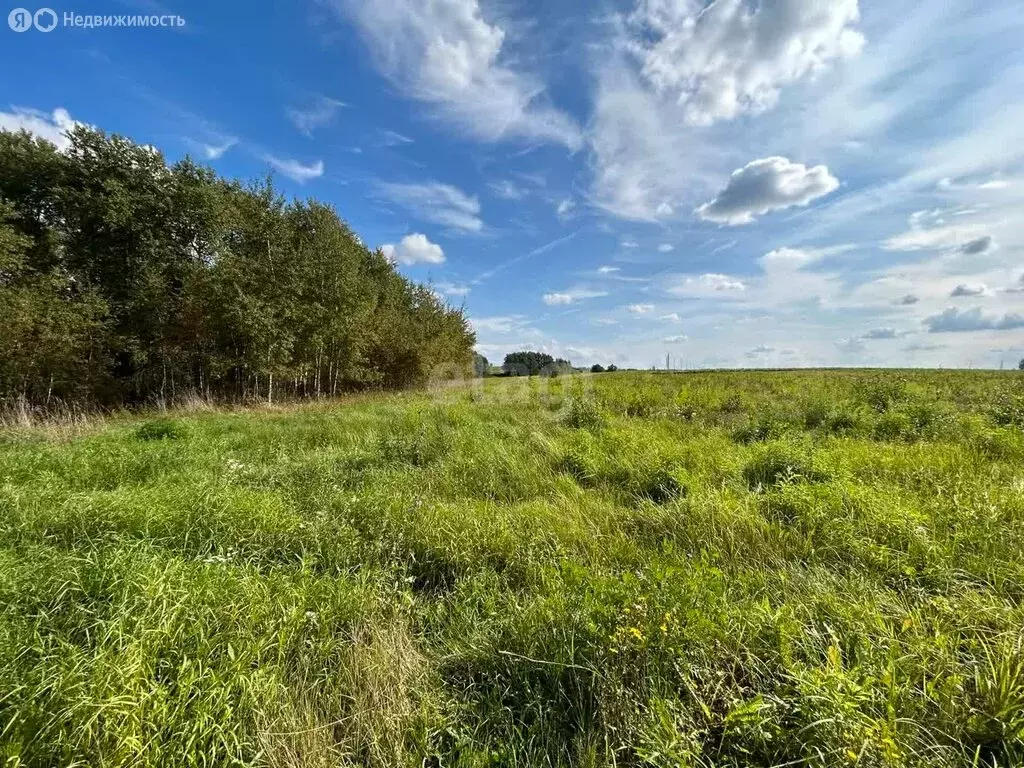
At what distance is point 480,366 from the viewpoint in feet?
104

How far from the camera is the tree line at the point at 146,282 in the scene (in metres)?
11.4

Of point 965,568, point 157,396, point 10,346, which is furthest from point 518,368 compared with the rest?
point 965,568

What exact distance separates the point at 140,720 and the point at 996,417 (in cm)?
1149

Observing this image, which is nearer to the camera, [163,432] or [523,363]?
[163,432]

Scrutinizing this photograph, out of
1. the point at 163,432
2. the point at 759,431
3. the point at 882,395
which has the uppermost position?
the point at 882,395

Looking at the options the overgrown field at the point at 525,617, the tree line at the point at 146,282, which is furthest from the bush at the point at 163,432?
the tree line at the point at 146,282

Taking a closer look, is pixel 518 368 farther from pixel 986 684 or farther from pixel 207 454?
pixel 986 684

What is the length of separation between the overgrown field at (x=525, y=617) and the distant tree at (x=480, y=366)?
83.9 ft

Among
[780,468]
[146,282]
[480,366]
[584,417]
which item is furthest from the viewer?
[480,366]

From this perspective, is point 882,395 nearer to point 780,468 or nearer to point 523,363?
point 780,468

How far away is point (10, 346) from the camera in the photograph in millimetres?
10383

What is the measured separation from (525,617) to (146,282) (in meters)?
16.8

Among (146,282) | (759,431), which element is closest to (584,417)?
(759,431)

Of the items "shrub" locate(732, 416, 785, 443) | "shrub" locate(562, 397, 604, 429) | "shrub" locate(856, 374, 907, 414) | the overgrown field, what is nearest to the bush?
the overgrown field
